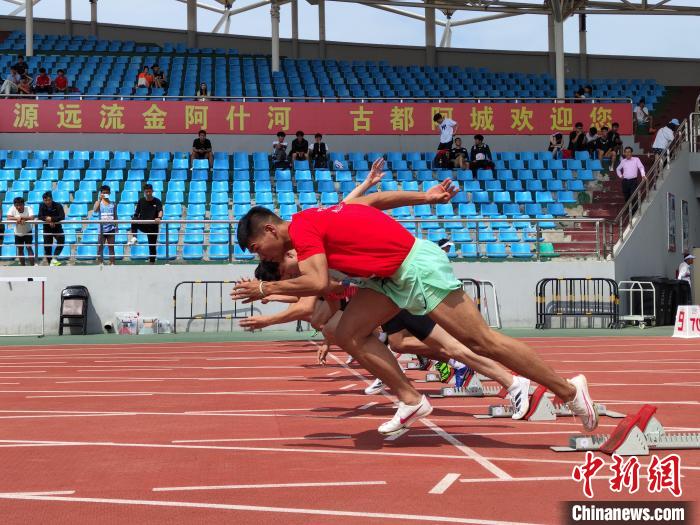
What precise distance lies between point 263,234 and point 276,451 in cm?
145

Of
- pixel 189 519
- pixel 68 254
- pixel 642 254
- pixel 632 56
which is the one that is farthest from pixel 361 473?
pixel 632 56

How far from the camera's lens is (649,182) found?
90.2 feet

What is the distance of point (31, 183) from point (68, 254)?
4273mm

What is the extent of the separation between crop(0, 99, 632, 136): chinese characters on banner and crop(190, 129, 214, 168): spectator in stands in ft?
6.20

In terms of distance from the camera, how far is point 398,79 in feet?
129

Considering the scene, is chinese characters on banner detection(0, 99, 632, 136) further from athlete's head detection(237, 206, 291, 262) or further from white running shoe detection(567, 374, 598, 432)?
white running shoe detection(567, 374, 598, 432)

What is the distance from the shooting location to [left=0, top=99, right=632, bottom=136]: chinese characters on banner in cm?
3012

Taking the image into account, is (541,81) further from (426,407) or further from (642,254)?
(426,407)

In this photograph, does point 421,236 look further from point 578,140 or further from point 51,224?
point 578,140

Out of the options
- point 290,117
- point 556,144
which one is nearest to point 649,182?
point 556,144

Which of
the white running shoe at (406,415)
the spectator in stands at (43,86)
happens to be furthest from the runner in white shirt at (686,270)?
the white running shoe at (406,415)

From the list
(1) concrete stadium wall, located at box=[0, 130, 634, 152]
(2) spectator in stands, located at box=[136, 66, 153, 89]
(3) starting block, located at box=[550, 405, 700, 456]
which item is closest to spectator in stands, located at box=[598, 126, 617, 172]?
(1) concrete stadium wall, located at box=[0, 130, 634, 152]

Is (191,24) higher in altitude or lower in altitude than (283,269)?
higher

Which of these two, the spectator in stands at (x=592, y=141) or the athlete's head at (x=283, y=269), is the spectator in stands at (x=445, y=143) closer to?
the spectator in stands at (x=592, y=141)
